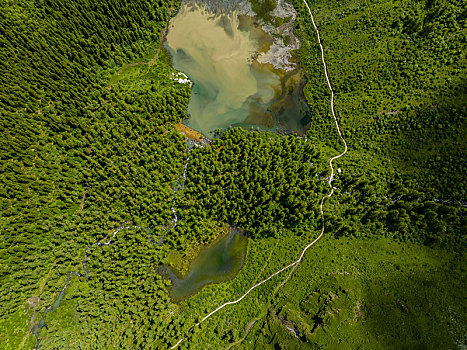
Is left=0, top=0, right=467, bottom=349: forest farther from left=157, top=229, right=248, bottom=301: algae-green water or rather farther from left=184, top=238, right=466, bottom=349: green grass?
left=157, top=229, right=248, bottom=301: algae-green water

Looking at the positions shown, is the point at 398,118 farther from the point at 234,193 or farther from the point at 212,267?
the point at 212,267

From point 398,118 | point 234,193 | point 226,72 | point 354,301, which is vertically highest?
point 226,72

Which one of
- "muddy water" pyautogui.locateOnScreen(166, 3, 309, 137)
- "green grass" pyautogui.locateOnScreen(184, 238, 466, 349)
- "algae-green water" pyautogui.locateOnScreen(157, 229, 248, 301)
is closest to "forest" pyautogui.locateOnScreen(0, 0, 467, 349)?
"green grass" pyautogui.locateOnScreen(184, 238, 466, 349)

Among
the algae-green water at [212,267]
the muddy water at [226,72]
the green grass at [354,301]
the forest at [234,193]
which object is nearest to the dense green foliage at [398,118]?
the forest at [234,193]

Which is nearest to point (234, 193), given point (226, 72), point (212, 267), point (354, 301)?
point (212, 267)

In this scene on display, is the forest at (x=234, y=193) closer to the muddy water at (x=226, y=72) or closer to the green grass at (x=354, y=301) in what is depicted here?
the green grass at (x=354, y=301)

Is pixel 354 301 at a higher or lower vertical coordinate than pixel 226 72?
lower
